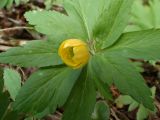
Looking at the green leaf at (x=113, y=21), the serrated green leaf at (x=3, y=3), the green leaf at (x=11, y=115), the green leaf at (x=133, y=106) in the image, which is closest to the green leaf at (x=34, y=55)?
the green leaf at (x=113, y=21)

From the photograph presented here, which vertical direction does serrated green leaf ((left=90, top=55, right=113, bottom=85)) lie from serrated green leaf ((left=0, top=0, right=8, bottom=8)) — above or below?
below

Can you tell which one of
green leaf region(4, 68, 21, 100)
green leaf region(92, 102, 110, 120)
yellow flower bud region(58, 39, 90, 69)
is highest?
yellow flower bud region(58, 39, 90, 69)

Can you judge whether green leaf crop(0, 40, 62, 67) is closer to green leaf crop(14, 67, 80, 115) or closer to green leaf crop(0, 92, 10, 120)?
green leaf crop(14, 67, 80, 115)

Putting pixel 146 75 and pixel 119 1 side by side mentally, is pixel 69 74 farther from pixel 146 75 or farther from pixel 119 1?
pixel 146 75

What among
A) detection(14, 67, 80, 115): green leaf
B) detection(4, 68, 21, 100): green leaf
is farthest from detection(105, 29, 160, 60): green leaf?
detection(4, 68, 21, 100): green leaf

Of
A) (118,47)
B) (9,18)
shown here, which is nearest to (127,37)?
(118,47)
